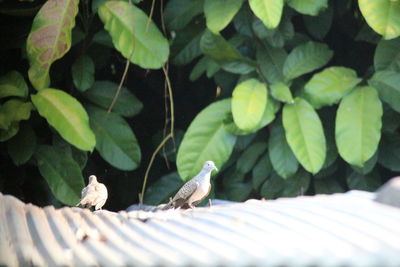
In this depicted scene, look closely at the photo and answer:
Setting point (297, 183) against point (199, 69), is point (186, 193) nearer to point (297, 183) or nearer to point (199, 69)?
point (297, 183)

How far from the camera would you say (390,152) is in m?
3.87

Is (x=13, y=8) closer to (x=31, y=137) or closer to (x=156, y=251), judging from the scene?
(x=31, y=137)

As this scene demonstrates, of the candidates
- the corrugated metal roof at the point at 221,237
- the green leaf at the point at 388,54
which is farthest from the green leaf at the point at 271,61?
the corrugated metal roof at the point at 221,237

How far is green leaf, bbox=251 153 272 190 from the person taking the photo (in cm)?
394

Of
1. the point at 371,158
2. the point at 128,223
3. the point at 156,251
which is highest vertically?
the point at 156,251

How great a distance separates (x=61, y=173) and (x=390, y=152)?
1421 mm

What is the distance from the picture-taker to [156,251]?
1.38 metres

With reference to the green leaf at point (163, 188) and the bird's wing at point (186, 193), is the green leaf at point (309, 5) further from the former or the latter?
the bird's wing at point (186, 193)

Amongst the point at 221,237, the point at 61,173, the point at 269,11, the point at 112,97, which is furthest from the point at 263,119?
the point at 221,237

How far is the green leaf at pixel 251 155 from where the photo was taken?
3961 mm

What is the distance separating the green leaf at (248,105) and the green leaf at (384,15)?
529 mm

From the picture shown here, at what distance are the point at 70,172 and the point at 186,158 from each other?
49 centimetres

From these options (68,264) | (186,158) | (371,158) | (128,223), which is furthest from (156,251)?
(371,158)

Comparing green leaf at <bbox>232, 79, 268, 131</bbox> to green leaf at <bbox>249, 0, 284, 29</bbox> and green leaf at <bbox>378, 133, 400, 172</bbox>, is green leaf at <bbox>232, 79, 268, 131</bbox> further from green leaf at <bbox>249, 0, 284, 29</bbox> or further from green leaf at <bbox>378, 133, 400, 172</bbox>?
green leaf at <bbox>378, 133, 400, 172</bbox>
